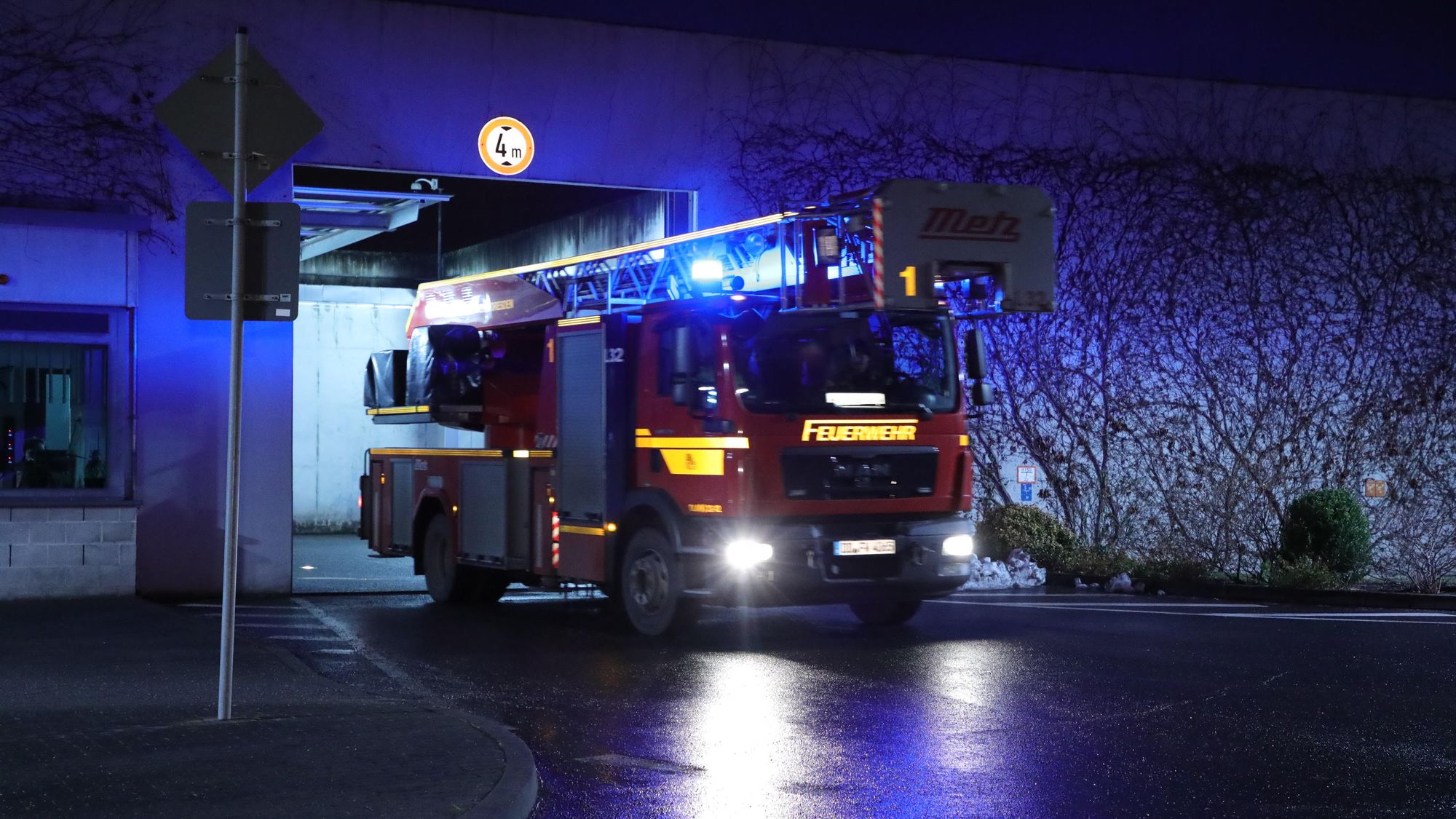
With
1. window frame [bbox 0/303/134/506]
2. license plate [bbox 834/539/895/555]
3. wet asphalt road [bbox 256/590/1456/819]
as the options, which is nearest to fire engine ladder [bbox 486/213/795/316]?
license plate [bbox 834/539/895/555]

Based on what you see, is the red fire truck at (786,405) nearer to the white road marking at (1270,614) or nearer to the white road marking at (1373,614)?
the white road marking at (1270,614)

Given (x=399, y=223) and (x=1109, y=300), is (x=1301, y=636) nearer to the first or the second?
(x=1109, y=300)

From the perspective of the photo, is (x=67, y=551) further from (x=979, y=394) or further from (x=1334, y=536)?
(x=1334, y=536)

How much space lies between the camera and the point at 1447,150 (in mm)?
23672

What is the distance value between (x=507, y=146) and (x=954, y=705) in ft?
34.1

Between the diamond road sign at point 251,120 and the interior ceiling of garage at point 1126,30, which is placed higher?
the interior ceiling of garage at point 1126,30

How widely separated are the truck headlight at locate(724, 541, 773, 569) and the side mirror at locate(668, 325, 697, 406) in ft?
4.02

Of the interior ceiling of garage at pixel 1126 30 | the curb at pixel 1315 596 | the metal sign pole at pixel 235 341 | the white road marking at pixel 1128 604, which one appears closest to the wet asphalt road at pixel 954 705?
the white road marking at pixel 1128 604

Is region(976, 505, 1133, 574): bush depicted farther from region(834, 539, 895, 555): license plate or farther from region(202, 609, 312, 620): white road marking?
region(202, 609, 312, 620): white road marking

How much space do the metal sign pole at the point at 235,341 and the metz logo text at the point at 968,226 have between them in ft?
19.2

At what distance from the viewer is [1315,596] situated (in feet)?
55.7

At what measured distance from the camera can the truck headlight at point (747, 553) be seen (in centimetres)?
1295

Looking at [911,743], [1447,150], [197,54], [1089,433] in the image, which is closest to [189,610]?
[197,54]

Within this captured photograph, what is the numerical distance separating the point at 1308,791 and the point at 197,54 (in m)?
13.8
